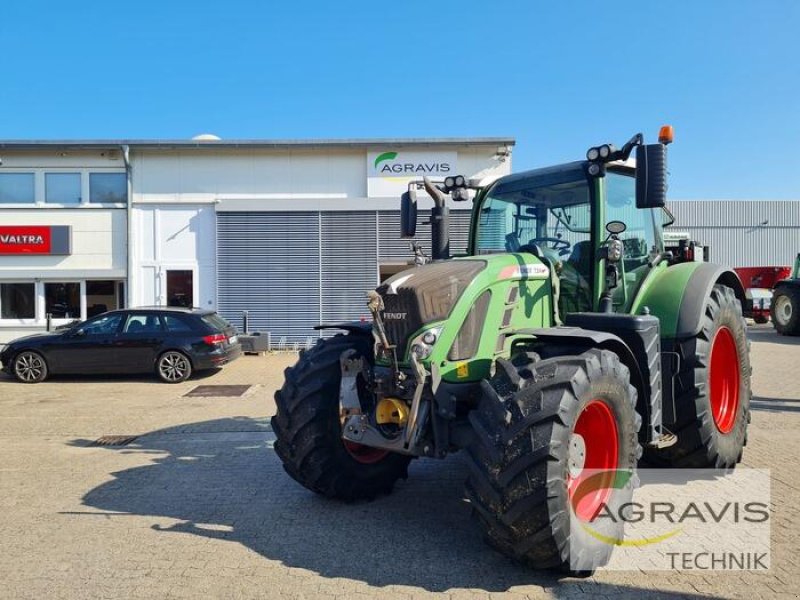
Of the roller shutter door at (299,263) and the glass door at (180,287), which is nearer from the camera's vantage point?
the roller shutter door at (299,263)

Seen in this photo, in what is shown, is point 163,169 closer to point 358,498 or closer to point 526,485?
point 358,498

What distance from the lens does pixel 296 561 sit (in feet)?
11.8

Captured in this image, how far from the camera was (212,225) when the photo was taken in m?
16.2

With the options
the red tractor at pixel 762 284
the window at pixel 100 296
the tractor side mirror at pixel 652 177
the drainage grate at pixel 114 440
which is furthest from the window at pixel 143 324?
the red tractor at pixel 762 284

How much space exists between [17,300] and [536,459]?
17.5 metres

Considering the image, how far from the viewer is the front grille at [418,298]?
12.3ft

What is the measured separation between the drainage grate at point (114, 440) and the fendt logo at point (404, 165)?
1114 cm

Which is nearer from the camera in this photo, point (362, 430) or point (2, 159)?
point (362, 430)

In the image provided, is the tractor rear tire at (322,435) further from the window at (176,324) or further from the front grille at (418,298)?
the window at (176,324)

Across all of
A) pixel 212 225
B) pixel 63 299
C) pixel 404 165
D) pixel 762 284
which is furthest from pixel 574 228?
pixel 762 284

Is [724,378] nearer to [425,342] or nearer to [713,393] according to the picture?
[713,393]

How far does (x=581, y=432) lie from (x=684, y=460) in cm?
182

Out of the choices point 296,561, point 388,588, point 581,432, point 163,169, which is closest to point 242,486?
point 296,561

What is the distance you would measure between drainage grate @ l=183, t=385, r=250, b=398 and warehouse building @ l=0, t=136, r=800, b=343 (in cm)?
544
